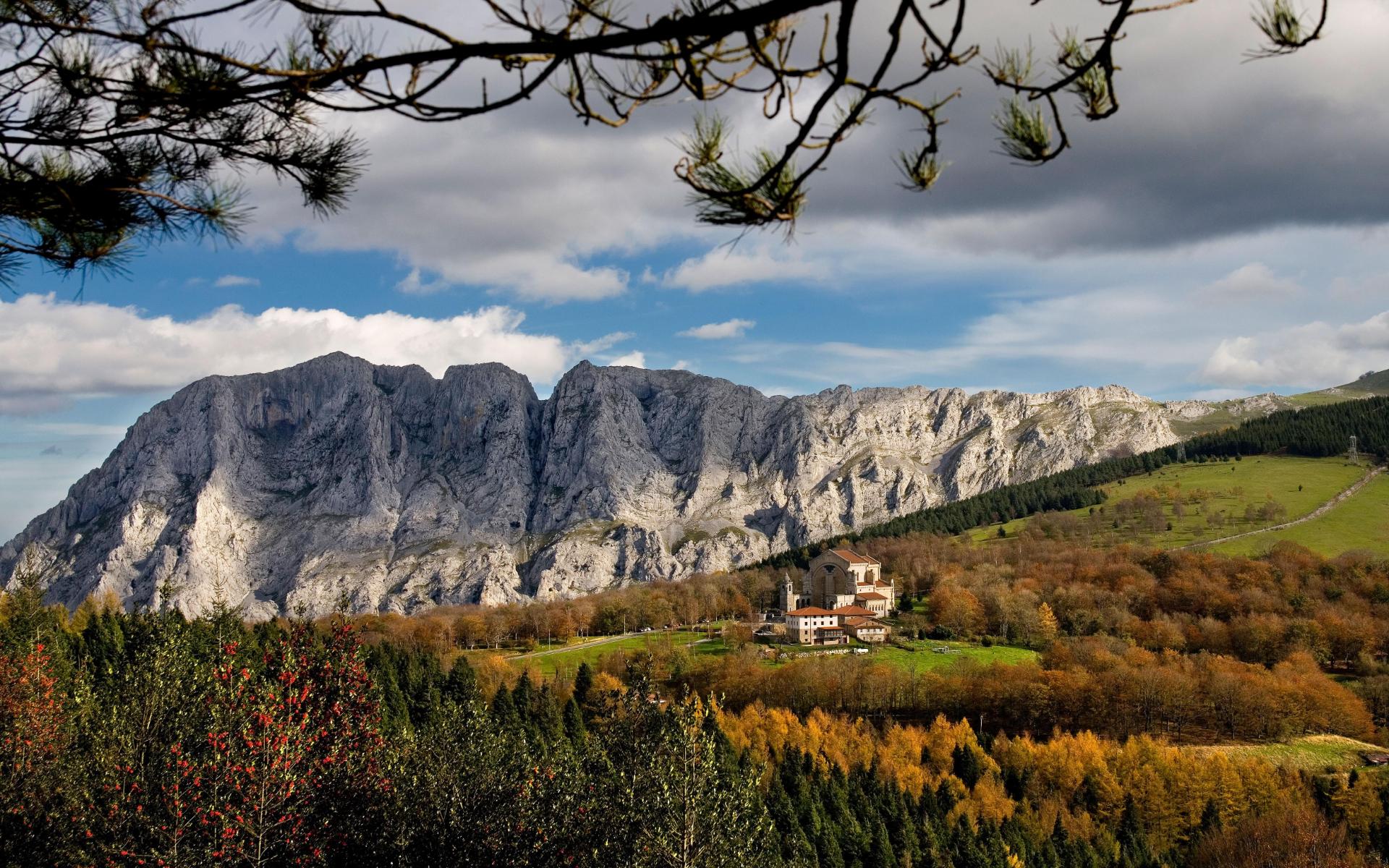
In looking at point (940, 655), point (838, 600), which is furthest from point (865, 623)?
point (838, 600)

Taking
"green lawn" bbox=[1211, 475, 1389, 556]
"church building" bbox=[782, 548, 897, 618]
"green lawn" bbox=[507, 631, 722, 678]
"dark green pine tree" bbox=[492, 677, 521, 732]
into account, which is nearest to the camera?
"dark green pine tree" bbox=[492, 677, 521, 732]

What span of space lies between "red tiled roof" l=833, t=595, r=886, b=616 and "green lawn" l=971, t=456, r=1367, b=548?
49.5m

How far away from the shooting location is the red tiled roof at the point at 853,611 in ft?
385

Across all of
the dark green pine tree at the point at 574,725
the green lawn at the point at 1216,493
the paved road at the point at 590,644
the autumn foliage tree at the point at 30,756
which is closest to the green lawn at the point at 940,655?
the paved road at the point at 590,644

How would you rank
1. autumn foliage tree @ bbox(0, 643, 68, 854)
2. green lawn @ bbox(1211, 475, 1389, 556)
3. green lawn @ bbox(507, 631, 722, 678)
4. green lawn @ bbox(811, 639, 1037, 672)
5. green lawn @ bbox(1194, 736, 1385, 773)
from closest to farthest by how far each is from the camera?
autumn foliage tree @ bbox(0, 643, 68, 854), green lawn @ bbox(1194, 736, 1385, 773), green lawn @ bbox(811, 639, 1037, 672), green lawn @ bbox(507, 631, 722, 678), green lawn @ bbox(1211, 475, 1389, 556)

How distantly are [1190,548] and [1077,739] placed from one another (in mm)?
83505

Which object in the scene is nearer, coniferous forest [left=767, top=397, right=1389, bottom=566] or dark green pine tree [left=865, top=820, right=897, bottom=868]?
dark green pine tree [left=865, top=820, right=897, bottom=868]

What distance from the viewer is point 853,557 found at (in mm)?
140750

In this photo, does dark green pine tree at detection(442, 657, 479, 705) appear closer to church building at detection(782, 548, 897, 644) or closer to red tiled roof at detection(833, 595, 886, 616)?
church building at detection(782, 548, 897, 644)

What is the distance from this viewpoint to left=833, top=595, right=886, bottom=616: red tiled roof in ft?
385

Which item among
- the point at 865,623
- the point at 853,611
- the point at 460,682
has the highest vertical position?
the point at 460,682

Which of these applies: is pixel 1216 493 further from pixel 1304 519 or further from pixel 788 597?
pixel 788 597

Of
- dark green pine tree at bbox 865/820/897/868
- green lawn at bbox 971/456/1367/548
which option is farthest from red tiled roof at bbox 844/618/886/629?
dark green pine tree at bbox 865/820/897/868

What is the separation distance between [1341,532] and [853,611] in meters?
78.5
